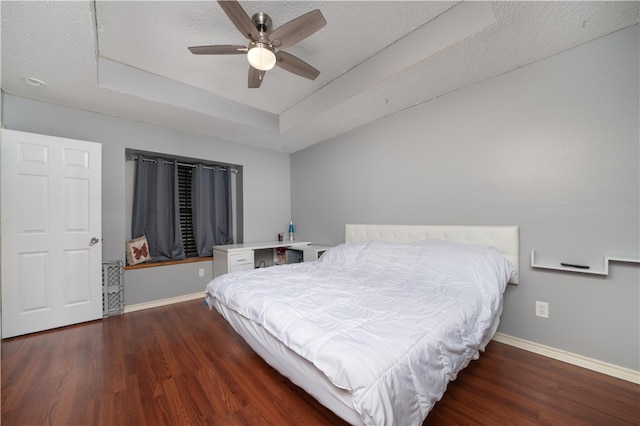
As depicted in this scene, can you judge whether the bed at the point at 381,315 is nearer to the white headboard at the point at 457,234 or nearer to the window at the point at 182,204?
the white headboard at the point at 457,234

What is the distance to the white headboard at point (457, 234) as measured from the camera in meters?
2.22

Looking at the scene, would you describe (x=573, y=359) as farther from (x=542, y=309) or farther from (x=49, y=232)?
(x=49, y=232)

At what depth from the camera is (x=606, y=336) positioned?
1834 mm

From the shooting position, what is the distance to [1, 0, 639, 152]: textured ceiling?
1.76 m

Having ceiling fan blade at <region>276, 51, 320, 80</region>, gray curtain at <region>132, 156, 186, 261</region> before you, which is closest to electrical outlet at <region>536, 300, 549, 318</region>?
ceiling fan blade at <region>276, 51, 320, 80</region>

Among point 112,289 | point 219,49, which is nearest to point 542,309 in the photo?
point 219,49

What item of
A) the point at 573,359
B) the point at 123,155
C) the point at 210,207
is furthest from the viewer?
the point at 210,207

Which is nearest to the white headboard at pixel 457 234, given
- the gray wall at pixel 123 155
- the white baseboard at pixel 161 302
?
the gray wall at pixel 123 155

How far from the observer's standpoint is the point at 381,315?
1414 millimetres

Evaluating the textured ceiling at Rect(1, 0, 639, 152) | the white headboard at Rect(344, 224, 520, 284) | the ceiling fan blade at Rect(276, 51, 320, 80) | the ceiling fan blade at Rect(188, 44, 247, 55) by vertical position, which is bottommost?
the white headboard at Rect(344, 224, 520, 284)

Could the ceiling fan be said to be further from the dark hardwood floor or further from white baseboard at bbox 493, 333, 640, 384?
white baseboard at bbox 493, 333, 640, 384

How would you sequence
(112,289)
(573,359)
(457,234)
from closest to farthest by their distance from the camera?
(573,359)
(457,234)
(112,289)

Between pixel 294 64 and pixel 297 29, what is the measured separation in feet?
1.22

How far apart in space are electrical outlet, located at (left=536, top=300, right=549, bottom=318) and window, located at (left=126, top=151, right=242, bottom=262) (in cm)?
400
